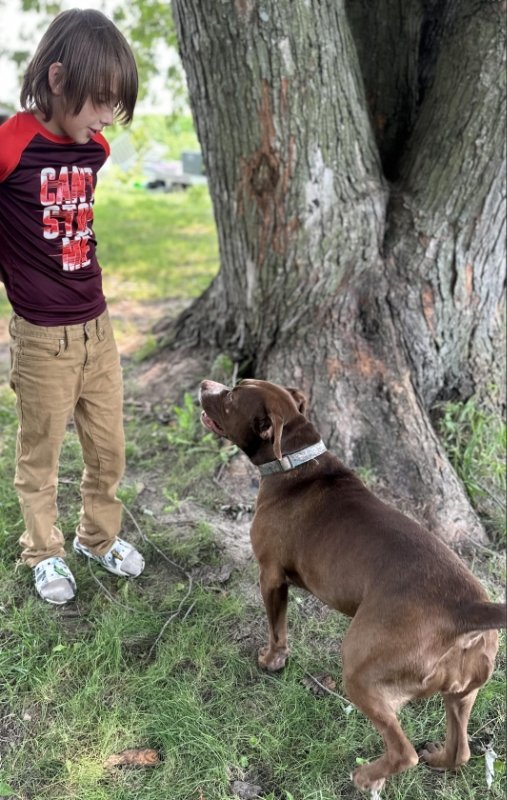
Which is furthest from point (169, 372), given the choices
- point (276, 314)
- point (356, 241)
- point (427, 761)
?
point (427, 761)

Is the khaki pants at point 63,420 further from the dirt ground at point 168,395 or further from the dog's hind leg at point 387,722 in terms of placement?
the dog's hind leg at point 387,722

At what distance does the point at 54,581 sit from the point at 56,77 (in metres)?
2.24

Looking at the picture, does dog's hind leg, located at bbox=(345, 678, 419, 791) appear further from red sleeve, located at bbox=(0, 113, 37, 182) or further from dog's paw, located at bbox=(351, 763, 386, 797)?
red sleeve, located at bbox=(0, 113, 37, 182)

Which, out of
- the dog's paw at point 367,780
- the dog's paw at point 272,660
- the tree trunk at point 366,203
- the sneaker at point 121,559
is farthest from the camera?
the tree trunk at point 366,203

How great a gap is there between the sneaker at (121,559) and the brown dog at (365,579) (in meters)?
0.84

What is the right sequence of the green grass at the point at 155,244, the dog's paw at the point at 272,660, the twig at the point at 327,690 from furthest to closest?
the green grass at the point at 155,244 < the dog's paw at the point at 272,660 < the twig at the point at 327,690

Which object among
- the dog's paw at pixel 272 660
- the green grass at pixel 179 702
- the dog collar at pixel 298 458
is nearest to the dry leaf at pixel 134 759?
the green grass at pixel 179 702

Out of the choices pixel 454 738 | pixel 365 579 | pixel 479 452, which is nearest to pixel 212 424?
pixel 365 579

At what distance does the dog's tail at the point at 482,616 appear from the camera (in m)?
2.16

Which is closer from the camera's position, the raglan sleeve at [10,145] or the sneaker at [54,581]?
the raglan sleeve at [10,145]

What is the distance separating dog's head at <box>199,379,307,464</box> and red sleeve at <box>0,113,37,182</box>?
1269 mm

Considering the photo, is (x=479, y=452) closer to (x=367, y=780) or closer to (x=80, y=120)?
(x=367, y=780)

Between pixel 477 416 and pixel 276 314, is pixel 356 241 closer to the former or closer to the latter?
pixel 276 314

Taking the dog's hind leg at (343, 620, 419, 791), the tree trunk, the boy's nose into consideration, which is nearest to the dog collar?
the dog's hind leg at (343, 620, 419, 791)
